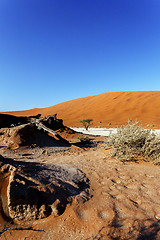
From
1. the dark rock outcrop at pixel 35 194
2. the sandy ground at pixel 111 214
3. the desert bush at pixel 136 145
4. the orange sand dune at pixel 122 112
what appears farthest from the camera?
the orange sand dune at pixel 122 112

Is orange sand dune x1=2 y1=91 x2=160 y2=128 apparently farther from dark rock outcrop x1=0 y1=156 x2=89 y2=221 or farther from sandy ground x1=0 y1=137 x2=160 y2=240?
dark rock outcrop x1=0 y1=156 x2=89 y2=221

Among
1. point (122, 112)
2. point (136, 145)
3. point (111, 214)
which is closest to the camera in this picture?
point (111, 214)

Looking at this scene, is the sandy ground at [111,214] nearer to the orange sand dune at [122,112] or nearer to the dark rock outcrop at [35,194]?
the dark rock outcrop at [35,194]

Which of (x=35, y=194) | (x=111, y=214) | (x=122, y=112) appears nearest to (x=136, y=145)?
(x=111, y=214)

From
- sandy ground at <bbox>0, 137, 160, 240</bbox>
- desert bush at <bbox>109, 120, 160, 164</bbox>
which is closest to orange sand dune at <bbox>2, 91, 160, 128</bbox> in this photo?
desert bush at <bbox>109, 120, 160, 164</bbox>

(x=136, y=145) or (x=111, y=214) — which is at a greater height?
(x=136, y=145)

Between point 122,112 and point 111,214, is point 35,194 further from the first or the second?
point 122,112

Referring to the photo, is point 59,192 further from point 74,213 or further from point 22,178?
point 22,178

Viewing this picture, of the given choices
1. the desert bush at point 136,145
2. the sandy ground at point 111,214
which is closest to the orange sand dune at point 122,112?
the desert bush at point 136,145

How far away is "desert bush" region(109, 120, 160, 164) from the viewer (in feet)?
11.7

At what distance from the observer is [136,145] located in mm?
3805

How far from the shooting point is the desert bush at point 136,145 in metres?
3.57

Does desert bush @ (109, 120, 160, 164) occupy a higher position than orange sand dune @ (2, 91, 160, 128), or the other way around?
orange sand dune @ (2, 91, 160, 128)

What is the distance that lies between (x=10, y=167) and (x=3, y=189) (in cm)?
33
